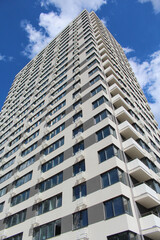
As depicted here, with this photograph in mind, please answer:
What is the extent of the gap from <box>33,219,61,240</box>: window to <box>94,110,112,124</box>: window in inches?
481

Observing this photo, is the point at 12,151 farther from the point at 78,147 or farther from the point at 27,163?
the point at 78,147

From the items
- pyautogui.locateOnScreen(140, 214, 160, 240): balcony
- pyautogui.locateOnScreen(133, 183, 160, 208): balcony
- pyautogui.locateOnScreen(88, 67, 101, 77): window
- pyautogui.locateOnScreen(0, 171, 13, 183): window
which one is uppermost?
pyautogui.locateOnScreen(88, 67, 101, 77): window

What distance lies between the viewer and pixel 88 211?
61.7 feet

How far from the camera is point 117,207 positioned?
17266mm

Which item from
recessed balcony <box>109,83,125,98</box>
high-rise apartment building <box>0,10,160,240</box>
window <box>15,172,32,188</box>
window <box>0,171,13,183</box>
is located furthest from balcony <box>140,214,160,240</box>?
window <box>0,171,13,183</box>

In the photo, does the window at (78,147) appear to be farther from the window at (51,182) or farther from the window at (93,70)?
the window at (93,70)

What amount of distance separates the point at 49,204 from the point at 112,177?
8.76 meters

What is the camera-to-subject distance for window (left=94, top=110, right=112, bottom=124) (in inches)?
990

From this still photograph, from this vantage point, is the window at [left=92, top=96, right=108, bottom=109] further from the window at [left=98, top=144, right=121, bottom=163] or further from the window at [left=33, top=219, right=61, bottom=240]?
the window at [left=33, top=219, right=61, bottom=240]

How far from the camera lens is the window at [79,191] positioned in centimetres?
2067

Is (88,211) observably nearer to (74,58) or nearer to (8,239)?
(8,239)

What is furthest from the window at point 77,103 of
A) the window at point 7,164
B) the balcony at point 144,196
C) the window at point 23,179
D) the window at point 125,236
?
the window at point 125,236

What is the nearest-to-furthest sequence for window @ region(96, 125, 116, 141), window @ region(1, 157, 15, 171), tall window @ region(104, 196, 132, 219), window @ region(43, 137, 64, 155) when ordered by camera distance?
tall window @ region(104, 196, 132, 219) < window @ region(96, 125, 116, 141) < window @ region(43, 137, 64, 155) < window @ region(1, 157, 15, 171)

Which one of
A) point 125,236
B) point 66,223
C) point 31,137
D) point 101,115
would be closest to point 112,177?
point 125,236
